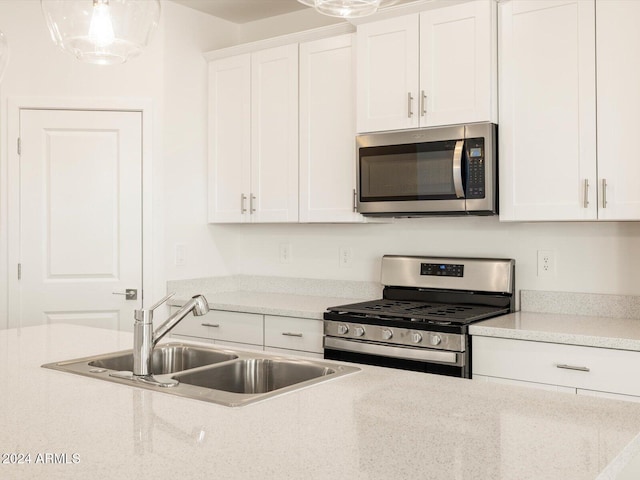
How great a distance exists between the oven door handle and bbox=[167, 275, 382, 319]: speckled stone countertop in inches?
8.3

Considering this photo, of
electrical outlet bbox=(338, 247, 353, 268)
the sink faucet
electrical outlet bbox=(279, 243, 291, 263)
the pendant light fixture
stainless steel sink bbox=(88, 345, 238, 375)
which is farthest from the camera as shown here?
electrical outlet bbox=(279, 243, 291, 263)

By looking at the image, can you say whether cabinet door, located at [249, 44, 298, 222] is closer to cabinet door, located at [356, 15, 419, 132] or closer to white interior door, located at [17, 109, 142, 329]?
cabinet door, located at [356, 15, 419, 132]

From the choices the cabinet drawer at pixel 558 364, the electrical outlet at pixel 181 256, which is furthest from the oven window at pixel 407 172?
the electrical outlet at pixel 181 256

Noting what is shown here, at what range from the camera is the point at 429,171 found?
3.19 meters

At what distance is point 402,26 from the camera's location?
3.26 metres

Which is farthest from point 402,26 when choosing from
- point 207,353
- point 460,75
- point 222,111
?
point 207,353

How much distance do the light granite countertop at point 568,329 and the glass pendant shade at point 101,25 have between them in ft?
5.78

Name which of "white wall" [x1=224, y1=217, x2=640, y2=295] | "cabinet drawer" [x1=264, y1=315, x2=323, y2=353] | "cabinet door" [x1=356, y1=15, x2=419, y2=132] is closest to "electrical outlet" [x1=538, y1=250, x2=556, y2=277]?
"white wall" [x1=224, y1=217, x2=640, y2=295]

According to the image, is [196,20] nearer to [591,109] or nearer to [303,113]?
[303,113]

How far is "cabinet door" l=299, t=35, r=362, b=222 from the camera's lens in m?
3.54

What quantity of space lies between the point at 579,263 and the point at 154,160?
2398mm

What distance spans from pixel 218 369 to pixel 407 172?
1649 mm

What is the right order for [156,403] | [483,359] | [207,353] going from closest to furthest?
[156,403] → [207,353] → [483,359]

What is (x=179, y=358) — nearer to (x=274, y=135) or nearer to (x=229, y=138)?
(x=274, y=135)
